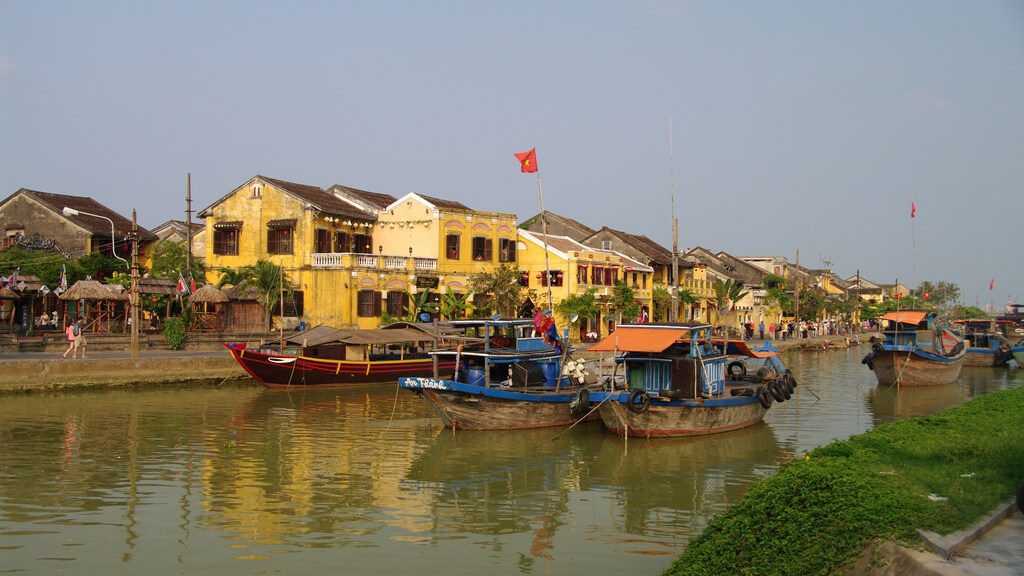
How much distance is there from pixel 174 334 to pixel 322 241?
32.6 feet

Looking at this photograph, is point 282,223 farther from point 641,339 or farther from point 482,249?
point 641,339

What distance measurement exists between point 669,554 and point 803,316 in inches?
2536

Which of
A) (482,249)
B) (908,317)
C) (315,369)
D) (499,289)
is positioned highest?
(482,249)

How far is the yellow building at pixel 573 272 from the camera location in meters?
46.2

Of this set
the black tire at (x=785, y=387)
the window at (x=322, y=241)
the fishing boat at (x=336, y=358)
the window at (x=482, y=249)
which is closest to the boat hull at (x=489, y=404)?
the black tire at (x=785, y=387)

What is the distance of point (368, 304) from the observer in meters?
39.7

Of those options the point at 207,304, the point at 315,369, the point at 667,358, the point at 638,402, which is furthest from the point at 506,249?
the point at 638,402

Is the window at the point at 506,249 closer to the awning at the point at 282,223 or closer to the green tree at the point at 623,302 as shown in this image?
the green tree at the point at 623,302

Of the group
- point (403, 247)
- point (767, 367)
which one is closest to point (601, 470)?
point (767, 367)

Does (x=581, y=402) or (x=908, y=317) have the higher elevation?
(x=908, y=317)

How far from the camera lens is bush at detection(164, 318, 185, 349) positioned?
3316 cm

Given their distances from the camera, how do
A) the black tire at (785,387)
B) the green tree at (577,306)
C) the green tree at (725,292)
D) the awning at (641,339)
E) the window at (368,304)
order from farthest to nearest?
the green tree at (725,292), the green tree at (577,306), the window at (368,304), the black tire at (785,387), the awning at (641,339)

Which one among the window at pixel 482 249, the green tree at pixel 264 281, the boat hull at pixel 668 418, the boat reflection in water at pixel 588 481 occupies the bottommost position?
the boat reflection in water at pixel 588 481

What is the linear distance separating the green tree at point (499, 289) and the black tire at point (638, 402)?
909 inches
